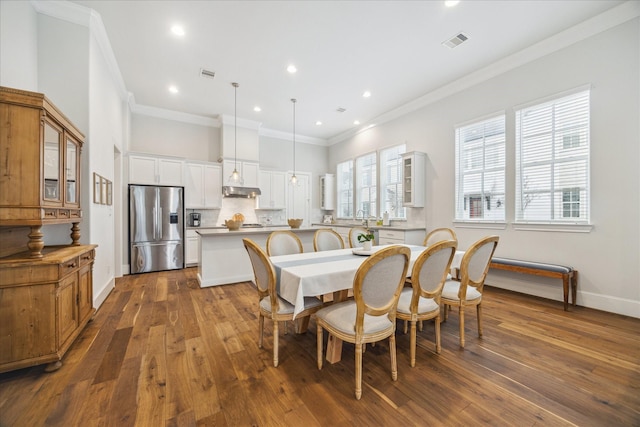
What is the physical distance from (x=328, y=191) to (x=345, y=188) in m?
0.54

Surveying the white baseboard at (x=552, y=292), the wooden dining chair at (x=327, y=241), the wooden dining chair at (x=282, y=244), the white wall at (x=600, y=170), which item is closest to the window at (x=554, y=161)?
the white wall at (x=600, y=170)

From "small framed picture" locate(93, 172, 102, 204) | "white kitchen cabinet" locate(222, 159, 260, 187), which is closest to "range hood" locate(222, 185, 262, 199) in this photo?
"white kitchen cabinet" locate(222, 159, 260, 187)

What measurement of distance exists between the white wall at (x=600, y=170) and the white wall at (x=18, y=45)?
5809 mm

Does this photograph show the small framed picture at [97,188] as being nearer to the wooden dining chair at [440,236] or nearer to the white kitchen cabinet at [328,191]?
the wooden dining chair at [440,236]

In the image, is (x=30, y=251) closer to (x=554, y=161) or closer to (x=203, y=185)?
(x=203, y=185)

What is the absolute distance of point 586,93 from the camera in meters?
3.30

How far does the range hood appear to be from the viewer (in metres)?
6.23

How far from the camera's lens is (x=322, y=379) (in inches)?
75.5

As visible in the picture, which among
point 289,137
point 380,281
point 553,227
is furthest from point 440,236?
point 289,137

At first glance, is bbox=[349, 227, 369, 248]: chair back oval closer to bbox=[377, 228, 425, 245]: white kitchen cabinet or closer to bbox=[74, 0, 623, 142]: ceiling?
bbox=[377, 228, 425, 245]: white kitchen cabinet

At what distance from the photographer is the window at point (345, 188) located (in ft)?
24.8

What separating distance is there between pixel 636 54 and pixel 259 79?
15.9ft

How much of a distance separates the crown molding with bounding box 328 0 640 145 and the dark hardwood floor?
11.1 ft

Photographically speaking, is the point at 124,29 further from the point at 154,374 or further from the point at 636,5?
the point at 636,5
